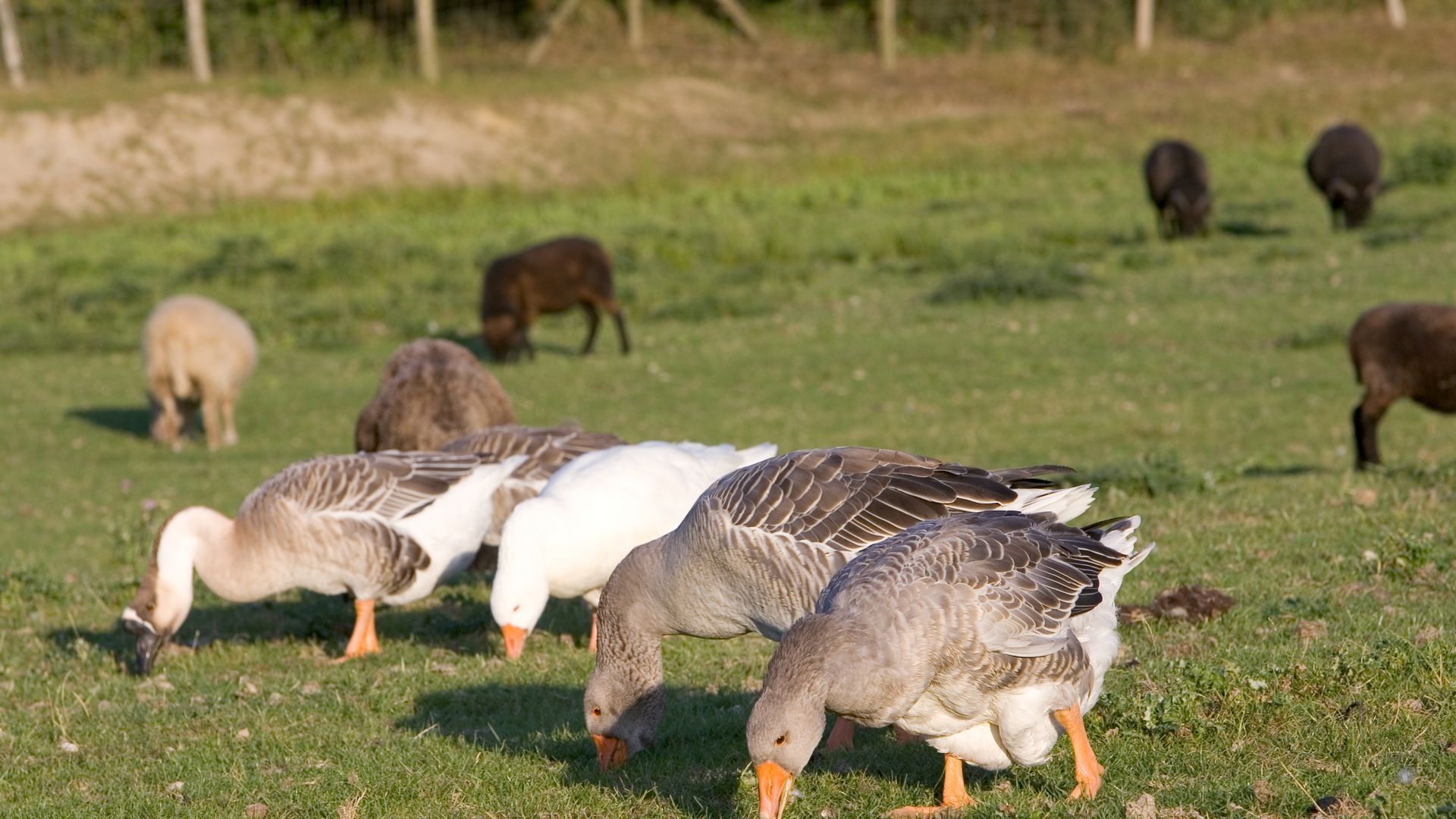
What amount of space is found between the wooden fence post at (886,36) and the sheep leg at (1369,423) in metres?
28.3

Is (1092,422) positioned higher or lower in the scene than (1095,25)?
lower

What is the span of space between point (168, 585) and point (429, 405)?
11.1 ft

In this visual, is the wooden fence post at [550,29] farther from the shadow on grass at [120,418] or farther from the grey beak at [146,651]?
the grey beak at [146,651]

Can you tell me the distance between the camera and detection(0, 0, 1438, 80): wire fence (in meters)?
35.8

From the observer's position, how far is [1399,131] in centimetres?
3369

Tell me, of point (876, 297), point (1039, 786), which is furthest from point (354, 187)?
point (1039, 786)

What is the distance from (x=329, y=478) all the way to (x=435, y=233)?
813 inches

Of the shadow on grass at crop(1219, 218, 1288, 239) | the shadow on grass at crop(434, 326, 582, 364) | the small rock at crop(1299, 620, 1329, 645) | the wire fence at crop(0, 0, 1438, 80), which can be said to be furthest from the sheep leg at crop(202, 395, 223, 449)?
the wire fence at crop(0, 0, 1438, 80)

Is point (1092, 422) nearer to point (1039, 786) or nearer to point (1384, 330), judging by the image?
point (1384, 330)

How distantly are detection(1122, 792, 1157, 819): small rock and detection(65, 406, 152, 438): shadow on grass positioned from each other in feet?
A: 50.3

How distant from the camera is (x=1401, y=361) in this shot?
12.7 meters

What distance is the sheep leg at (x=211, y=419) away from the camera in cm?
1738

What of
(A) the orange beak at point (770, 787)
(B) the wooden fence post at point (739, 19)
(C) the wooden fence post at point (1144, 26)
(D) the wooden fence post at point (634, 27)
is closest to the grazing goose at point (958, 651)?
(A) the orange beak at point (770, 787)

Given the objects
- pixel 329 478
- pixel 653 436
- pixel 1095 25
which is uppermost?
pixel 1095 25
